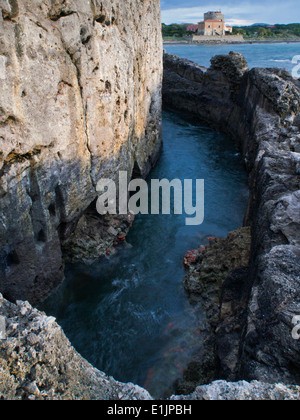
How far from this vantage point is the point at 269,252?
510 cm

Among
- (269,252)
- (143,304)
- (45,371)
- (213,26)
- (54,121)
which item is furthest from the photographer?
(213,26)

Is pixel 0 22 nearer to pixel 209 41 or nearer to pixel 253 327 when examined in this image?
pixel 253 327

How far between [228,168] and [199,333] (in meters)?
10.7

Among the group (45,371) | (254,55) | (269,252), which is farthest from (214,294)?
(254,55)

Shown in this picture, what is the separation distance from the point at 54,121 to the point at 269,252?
452 centimetres

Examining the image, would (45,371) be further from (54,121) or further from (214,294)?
(214,294)

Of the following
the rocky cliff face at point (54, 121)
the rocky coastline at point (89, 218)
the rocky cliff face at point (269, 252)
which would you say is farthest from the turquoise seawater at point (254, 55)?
the rocky cliff face at point (54, 121)

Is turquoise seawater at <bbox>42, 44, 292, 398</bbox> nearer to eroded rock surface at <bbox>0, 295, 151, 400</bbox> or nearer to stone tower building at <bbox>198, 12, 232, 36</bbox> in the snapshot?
eroded rock surface at <bbox>0, 295, 151, 400</bbox>

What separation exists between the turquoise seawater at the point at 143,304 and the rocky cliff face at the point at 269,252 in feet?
4.68

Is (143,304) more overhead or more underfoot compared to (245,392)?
more underfoot

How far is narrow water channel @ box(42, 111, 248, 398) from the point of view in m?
6.91

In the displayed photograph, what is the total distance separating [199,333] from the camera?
287 inches

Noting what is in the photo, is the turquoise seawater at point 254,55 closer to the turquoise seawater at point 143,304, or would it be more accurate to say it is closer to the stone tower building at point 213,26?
the stone tower building at point 213,26

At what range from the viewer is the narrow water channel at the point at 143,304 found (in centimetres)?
691
